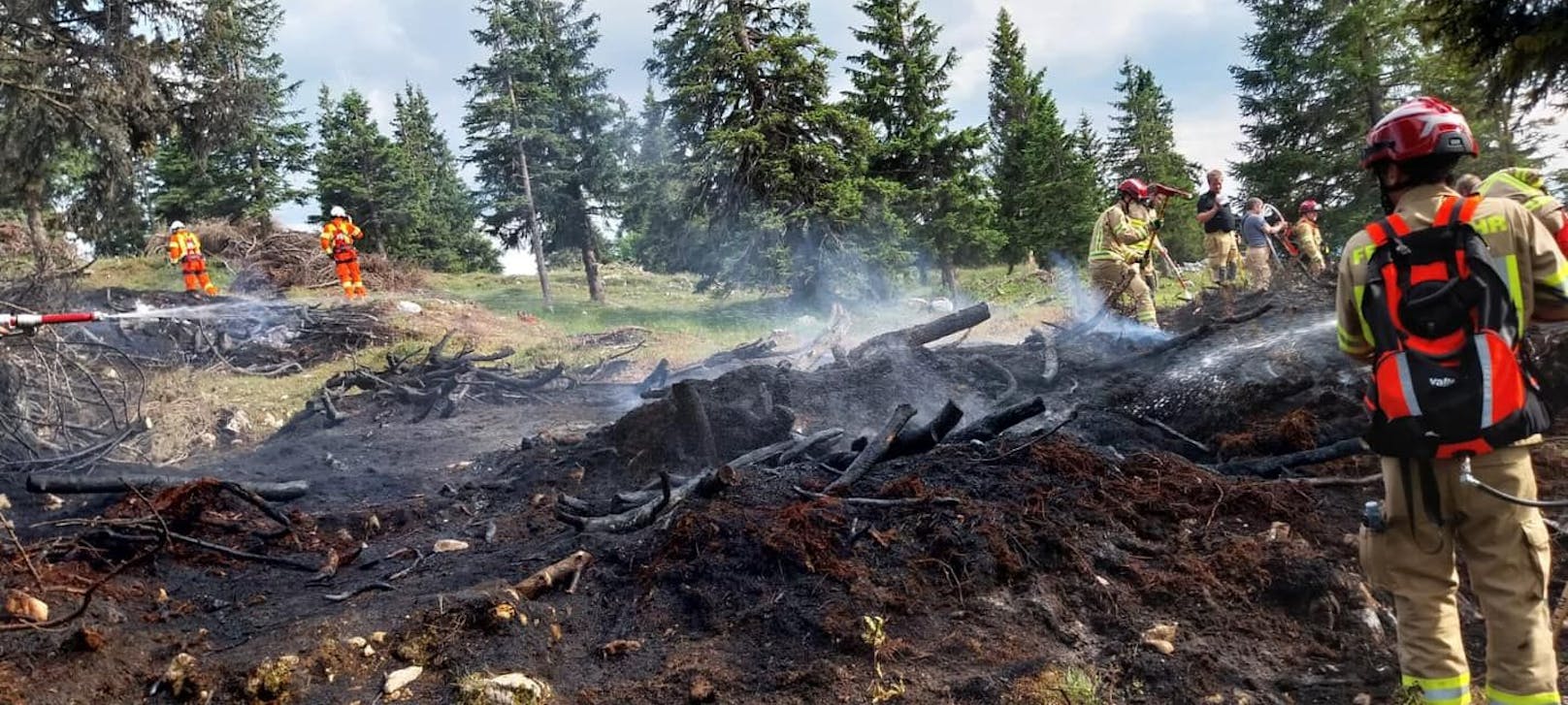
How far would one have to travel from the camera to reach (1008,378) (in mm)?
9086

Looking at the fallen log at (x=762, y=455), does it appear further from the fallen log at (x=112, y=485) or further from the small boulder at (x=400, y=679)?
the fallen log at (x=112, y=485)

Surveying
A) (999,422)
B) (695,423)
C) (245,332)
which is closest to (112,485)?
(695,423)

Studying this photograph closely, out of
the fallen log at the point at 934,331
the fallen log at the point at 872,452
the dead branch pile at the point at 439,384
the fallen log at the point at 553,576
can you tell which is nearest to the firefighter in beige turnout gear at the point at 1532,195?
the fallen log at the point at 872,452

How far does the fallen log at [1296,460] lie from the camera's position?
5355 mm

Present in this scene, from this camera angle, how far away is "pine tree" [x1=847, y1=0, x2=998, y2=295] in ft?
74.5

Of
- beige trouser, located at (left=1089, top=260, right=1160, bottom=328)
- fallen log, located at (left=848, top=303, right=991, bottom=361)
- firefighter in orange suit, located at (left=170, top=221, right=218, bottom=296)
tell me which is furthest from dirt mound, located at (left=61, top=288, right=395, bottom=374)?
beige trouser, located at (left=1089, top=260, right=1160, bottom=328)

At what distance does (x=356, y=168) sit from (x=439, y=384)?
22.9m

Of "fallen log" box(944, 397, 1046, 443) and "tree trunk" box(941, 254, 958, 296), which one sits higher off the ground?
"tree trunk" box(941, 254, 958, 296)

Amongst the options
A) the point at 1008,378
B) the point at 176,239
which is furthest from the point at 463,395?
the point at 176,239

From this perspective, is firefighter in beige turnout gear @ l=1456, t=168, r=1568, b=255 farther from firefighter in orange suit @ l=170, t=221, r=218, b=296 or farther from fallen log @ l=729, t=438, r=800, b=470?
firefighter in orange suit @ l=170, t=221, r=218, b=296

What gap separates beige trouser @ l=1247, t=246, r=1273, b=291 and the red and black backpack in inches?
463

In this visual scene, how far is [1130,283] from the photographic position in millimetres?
9922

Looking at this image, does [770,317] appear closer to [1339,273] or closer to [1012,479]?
[1012,479]

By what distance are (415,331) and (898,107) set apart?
46.2 ft
